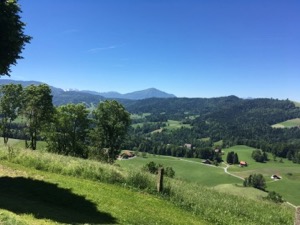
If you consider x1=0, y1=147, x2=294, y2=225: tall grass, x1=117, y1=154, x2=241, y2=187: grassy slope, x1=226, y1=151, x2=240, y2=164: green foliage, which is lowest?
x1=117, y1=154, x2=241, y2=187: grassy slope

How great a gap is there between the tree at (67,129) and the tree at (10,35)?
136 ft

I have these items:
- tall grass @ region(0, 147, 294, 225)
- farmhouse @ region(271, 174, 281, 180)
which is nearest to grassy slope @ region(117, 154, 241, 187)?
farmhouse @ region(271, 174, 281, 180)

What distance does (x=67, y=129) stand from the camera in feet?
190

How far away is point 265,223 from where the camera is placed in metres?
18.3

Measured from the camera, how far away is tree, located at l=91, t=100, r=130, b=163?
58.9 metres

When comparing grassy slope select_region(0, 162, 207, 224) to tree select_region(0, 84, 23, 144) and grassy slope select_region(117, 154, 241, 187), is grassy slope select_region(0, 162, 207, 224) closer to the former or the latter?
tree select_region(0, 84, 23, 144)

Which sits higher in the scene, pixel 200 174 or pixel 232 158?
pixel 232 158

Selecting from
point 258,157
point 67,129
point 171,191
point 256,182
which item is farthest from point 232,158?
point 171,191

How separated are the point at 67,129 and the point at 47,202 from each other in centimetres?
4480

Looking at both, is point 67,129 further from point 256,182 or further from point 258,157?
point 258,157

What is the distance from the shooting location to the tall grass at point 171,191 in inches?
737

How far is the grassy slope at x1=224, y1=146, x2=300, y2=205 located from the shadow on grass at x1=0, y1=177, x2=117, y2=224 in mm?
102631

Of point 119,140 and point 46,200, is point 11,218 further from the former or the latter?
point 119,140

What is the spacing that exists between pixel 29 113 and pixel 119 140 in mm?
16559
